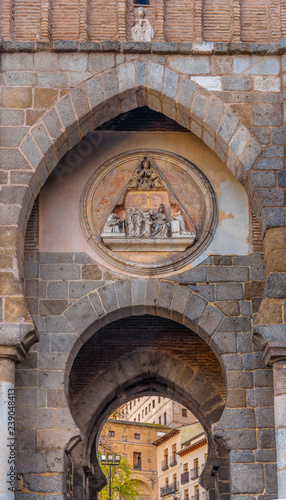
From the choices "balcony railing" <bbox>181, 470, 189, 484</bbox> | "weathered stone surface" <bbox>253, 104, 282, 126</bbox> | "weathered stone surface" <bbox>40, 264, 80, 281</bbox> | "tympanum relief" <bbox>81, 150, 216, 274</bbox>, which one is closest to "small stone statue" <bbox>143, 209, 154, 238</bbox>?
"tympanum relief" <bbox>81, 150, 216, 274</bbox>

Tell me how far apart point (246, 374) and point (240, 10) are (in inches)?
191

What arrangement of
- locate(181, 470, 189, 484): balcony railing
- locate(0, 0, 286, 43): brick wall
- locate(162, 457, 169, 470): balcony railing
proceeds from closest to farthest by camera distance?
locate(0, 0, 286, 43): brick wall
locate(181, 470, 189, 484): balcony railing
locate(162, 457, 169, 470): balcony railing

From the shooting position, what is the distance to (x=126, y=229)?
1344cm

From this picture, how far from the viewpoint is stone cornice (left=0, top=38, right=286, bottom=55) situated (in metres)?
12.7

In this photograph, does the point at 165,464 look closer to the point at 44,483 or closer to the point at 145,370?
the point at 145,370

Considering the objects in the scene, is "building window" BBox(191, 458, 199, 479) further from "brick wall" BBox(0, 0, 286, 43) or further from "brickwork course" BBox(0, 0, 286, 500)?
"brick wall" BBox(0, 0, 286, 43)

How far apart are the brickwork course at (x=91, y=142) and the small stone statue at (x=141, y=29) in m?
0.09

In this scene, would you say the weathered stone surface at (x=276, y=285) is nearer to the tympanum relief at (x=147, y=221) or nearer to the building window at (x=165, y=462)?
the tympanum relief at (x=147, y=221)

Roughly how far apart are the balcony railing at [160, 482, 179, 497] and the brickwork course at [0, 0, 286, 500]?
3658 cm

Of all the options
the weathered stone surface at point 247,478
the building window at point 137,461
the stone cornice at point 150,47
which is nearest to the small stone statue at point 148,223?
the stone cornice at point 150,47

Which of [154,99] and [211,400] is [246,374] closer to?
[211,400]

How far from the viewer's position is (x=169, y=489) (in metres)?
49.7

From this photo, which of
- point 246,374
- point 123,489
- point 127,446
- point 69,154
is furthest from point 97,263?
point 127,446

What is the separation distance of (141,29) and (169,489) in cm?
3961
